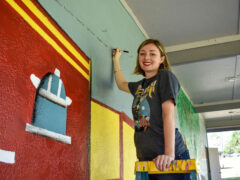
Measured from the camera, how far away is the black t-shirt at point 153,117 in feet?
3.74

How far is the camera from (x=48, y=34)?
971 mm

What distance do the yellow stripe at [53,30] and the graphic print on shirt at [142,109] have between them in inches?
11.9

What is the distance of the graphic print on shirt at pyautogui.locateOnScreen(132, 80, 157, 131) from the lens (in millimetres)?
1205

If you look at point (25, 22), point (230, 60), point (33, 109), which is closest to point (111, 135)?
point (33, 109)

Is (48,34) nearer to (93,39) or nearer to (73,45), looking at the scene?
(73,45)

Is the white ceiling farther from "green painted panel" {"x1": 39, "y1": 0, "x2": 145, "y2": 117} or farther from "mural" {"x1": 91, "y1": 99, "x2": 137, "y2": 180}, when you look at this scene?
"mural" {"x1": 91, "y1": 99, "x2": 137, "y2": 180}

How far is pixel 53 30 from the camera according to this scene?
1.01m

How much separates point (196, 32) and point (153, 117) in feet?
5.99

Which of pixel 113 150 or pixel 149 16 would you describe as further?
pixel 149 16

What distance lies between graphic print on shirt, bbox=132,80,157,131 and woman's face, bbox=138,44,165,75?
153mm

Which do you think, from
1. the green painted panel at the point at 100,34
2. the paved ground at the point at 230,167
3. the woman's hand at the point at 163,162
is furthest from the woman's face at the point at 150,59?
the paved ground at the point at 230,167

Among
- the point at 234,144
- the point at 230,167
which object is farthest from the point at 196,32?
the point at 234,144

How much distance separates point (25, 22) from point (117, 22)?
1.09m

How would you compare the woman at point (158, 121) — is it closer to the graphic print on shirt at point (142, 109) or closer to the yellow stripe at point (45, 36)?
the graphic print on shirt at point (142, 109)
